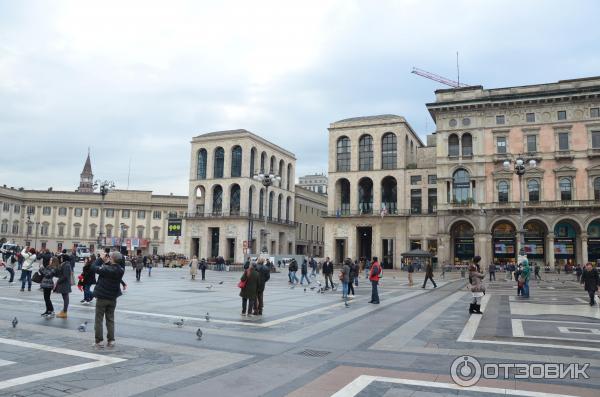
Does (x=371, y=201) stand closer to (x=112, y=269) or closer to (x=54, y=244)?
(x=112, y=269)

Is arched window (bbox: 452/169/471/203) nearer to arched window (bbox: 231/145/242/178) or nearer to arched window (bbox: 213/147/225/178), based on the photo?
arched window (bbox: 231/145/242/178)

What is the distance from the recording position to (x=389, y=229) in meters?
65.8

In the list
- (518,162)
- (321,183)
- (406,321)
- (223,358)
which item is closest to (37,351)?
(223,358)

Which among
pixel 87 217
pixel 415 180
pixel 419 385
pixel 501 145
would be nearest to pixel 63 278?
pixel 419 385

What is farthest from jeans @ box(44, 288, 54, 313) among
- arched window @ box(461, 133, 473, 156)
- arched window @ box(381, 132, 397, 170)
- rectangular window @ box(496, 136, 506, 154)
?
arched window @ box(381, 132, 397, 170)

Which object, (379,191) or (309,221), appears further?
(309,221)

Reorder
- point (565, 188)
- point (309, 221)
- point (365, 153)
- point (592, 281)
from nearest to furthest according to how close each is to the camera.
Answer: point (592, 281)
point (565, 188)
point (365, 153)
point (309, 221)

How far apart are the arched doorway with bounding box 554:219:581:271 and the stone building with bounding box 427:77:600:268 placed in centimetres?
10

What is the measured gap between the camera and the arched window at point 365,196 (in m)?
69.1

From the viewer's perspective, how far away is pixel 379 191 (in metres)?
67.3

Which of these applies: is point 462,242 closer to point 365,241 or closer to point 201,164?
point 365,241

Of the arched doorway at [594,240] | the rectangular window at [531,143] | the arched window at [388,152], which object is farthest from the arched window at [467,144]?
the arched doorway at [594,240]

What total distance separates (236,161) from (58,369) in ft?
243

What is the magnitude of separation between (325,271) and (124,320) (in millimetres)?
12687
